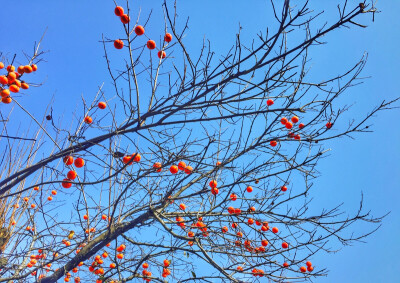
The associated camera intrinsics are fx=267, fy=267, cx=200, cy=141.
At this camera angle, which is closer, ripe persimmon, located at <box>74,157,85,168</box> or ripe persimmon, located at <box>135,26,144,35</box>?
ripe persimmon, located at <box>135,26,144,35</box>

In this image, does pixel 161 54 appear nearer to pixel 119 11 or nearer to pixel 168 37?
pixel 168 37

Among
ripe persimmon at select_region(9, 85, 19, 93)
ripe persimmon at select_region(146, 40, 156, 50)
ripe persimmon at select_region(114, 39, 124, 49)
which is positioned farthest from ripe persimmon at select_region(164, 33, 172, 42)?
ripe persimmon at select_region(9, 85, 19, 93)

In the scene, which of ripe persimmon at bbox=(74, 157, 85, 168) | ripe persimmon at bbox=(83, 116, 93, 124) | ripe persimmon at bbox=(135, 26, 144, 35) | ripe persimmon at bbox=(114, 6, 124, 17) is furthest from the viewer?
ripe persimmon at bbox=(83, 116, 93, 124)

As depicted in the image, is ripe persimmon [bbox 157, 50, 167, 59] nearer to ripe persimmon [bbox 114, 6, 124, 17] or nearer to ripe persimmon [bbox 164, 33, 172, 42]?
ripe persimmon [bbox 164, 33, 172, 42]

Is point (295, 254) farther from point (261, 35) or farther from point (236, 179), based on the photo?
point (261, 35)

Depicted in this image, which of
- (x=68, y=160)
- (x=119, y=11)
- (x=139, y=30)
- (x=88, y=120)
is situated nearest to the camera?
(x=119, y=11)

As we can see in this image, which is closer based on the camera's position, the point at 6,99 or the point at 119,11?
the point at 119,11

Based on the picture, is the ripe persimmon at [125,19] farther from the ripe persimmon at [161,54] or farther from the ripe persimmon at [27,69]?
the ripe persimmon at [27,69]

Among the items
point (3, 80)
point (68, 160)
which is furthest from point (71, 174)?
point (3, 80)

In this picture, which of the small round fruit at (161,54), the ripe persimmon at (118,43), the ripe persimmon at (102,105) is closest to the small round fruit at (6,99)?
the ripe persimmon at (102,105)

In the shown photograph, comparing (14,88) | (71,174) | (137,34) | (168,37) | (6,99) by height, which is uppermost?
(168,37)

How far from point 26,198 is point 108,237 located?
1813 millimetres

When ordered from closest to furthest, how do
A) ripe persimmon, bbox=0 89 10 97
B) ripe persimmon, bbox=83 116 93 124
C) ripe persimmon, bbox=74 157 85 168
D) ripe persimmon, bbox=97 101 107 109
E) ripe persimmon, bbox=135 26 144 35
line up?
ripe persimmon, bbox=135 26 144 35, ripe persimmon, bbox=0 89 10 97, ripe persimmon, bbox=74 157 85 168, ripe persimmon, bbox=83 116 93 124, ripe persimmon, bbox=97 101 107 109

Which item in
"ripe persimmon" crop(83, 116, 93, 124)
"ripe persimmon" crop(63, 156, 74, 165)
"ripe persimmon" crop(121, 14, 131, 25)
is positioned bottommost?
"ripe persimmon" crop(63, 156, 74, 165)
